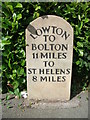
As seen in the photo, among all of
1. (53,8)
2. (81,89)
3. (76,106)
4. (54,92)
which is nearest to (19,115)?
(54,92)

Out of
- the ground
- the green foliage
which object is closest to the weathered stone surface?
the ground

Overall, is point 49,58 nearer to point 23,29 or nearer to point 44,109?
point 23,29

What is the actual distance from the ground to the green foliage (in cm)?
23

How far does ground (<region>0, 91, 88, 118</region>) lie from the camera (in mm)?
3467

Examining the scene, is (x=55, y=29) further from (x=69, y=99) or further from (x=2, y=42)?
(x=69, y=99)

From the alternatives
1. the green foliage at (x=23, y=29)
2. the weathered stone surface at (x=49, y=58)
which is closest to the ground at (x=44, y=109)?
the weathered stone surface at (x=49, y=58)

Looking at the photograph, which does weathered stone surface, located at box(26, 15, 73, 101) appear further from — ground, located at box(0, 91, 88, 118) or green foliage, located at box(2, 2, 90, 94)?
green foliage, located at box(2, 2, 90, 94)

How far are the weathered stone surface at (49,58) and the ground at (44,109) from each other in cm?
10

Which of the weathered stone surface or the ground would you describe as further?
the ground

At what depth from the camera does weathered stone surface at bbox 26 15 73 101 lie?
3.27 metres

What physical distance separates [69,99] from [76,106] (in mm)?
153

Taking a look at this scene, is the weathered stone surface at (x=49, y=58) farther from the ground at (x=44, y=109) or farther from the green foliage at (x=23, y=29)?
the green foliage at (x=23, y=29)

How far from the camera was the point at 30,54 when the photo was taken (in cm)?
339

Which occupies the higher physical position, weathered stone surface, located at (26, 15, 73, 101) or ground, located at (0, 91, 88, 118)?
weathered stone surface, located at (26, 15, 73, 101)
